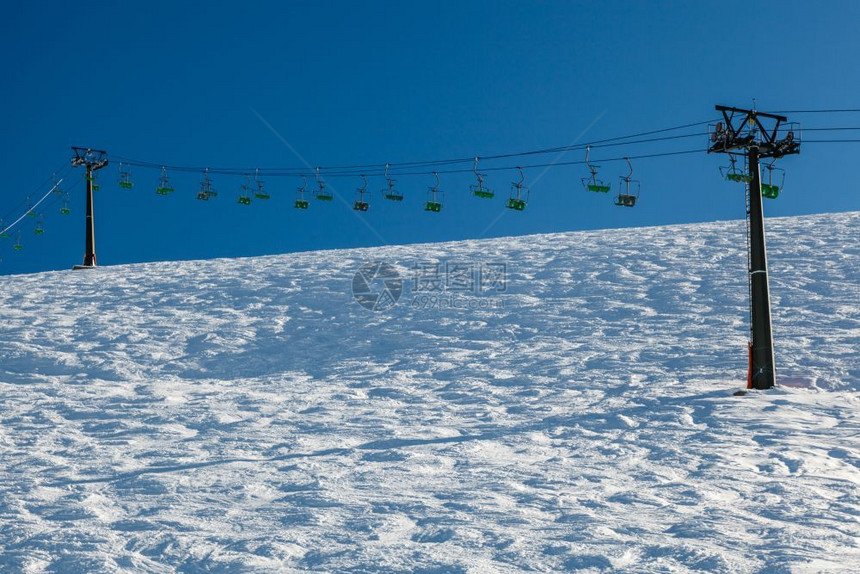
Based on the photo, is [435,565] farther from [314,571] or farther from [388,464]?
[388,464]

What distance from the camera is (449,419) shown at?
13.5 metres

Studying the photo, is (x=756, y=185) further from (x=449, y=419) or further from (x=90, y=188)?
(x=90, y=188)

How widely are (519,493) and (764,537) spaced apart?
2746 mm

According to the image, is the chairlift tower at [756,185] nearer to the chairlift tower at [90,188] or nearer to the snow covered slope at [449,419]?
the snow covered slope at [449,419]

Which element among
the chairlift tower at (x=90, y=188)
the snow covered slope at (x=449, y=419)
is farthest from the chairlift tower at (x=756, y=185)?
the chairlift tower at (x=90, y=188)

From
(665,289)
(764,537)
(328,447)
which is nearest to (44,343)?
(328,447)

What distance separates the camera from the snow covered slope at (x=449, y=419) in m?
8.27

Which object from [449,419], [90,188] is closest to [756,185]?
[449,419]

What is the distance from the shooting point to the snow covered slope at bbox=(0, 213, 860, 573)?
8.27 meters

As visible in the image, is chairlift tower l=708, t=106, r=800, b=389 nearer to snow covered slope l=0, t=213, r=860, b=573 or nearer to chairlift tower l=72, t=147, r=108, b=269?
snow covered slope l=0, t=213, r=860, b=573

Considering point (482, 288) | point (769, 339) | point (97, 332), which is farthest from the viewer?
point (482, 288)

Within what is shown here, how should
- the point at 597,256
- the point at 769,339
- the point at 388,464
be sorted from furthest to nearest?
1. the point at 597,256
2. the point at 769,339
3. the point at 388,464

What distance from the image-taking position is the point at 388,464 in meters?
11.2

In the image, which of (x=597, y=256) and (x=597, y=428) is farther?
(x=597, y=256)
